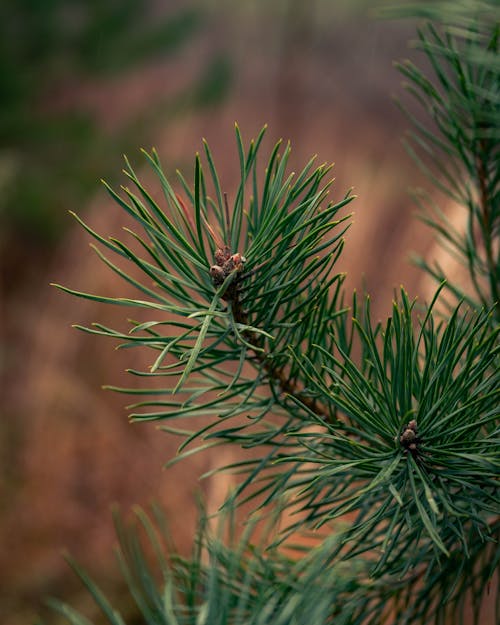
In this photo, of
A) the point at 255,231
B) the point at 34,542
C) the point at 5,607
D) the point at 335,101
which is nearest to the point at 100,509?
the point at 34,542

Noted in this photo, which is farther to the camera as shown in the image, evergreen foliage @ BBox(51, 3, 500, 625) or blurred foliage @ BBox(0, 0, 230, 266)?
blurred foliage @ BBox(0, 0, 230, 266)

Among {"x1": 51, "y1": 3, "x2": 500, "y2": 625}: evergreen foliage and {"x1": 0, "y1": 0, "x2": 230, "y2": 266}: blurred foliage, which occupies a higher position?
{"x1": 0, "y1": 0, "x2": 230, "y2": 266}: blurred foliage

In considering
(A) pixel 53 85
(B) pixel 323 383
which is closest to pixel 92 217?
(A) pixel 53 85

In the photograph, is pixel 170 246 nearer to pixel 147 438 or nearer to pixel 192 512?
pixel 192 512

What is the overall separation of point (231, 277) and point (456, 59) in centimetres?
13

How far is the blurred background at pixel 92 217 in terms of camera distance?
1.47 m

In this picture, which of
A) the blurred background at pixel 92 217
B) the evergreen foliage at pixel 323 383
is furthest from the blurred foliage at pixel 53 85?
the evergreen foliage at pixel 323 383

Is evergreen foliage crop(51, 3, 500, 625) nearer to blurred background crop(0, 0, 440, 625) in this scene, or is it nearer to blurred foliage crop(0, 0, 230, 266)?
blurred background crop(0, 0, 440, 625)

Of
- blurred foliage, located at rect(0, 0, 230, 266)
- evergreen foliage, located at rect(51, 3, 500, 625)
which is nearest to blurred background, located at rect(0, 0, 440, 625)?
blurred foliage, located at rect(0, 0, 230, 266)

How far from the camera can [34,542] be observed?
1441mm

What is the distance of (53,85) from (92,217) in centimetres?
43

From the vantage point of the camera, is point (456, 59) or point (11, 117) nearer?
point (456, 59)

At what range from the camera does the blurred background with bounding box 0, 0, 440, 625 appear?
1475 millimetres

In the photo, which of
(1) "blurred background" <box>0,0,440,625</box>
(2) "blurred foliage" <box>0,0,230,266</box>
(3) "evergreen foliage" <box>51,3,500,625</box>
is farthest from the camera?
(2) "blurred foliage" <box>0,0,230,266</box>
